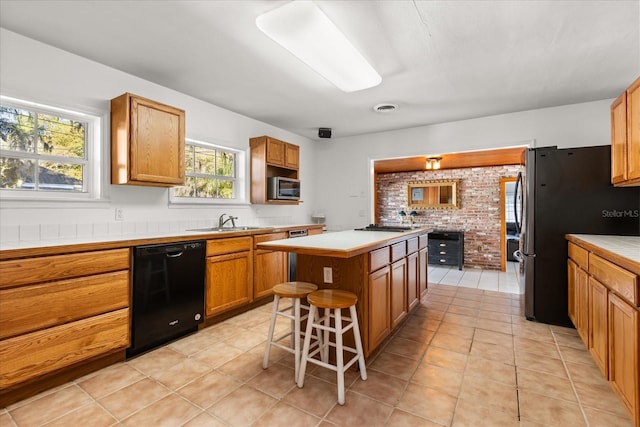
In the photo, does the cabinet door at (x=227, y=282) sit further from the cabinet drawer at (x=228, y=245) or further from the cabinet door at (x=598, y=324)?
the cabinet door at (x=598, y=324)

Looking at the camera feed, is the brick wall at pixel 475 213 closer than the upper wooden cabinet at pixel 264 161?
No

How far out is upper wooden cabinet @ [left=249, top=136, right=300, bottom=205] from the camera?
13.3 feet

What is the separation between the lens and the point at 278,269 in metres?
3.77

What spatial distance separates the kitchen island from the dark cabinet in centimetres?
380

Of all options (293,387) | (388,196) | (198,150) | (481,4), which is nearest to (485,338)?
(293,387)

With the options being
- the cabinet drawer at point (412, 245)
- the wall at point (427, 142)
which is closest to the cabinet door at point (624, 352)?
the cabinet drawer at point (412, 245)

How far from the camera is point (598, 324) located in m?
1.98

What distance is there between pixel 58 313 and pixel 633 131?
399 centimetres

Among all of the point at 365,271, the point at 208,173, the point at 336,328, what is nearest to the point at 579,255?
the point at 365,271

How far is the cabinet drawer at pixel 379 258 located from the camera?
7.00 feet

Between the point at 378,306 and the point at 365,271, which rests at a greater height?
the point at 365,271

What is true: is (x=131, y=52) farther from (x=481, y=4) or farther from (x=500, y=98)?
(x=500, y=98)

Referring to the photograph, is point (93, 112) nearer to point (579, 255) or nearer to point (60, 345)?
point (60, 345)

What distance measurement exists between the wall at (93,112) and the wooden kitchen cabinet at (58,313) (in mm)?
622
